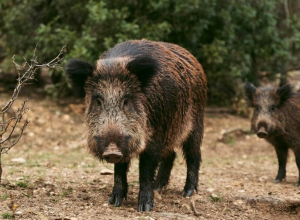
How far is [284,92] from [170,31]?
3770 mm

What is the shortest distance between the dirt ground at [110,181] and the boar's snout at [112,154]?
603mm

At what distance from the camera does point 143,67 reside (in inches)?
195

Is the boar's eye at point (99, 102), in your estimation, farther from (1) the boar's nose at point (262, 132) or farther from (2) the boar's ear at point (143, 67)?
(1) the boar's nose at point (262, 132)

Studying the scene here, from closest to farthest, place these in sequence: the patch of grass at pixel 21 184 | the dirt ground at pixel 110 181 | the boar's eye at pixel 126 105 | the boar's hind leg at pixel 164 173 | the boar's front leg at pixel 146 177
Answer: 1. the boar's eye at pixel 126 105
2. the dirt ground at pixel 110 181
3. the boar's front leg at pixel 146 177
4. the patch of grass at pixel 21 184
5. the boar's hind leg at pixel 164 173

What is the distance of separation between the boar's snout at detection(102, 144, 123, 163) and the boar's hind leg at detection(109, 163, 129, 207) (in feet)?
2.62

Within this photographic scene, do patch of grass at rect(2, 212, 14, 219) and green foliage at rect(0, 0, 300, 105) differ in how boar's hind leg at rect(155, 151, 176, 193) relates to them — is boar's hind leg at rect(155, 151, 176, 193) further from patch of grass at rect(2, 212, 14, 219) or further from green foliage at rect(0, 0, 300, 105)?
green foliage at rect(0, 0, 300, 105)

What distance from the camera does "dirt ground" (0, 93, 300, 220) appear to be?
5.03 m

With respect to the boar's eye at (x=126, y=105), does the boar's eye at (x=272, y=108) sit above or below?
below

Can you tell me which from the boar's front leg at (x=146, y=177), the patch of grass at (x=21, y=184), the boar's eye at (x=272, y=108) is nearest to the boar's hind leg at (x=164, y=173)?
the boar's front leg at (x=146, y=177)

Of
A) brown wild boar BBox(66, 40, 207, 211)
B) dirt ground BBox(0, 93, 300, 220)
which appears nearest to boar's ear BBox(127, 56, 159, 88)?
brown wild boar BBox(66, 40, 207, 211)

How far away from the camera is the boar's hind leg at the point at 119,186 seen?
530 centimetres

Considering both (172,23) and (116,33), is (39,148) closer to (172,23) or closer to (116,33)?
(116,33)

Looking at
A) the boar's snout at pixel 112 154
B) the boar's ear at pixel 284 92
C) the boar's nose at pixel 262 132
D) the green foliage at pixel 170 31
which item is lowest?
the boar's nose at pixel 262 132

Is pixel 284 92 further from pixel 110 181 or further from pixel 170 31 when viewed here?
pixel 170 31
